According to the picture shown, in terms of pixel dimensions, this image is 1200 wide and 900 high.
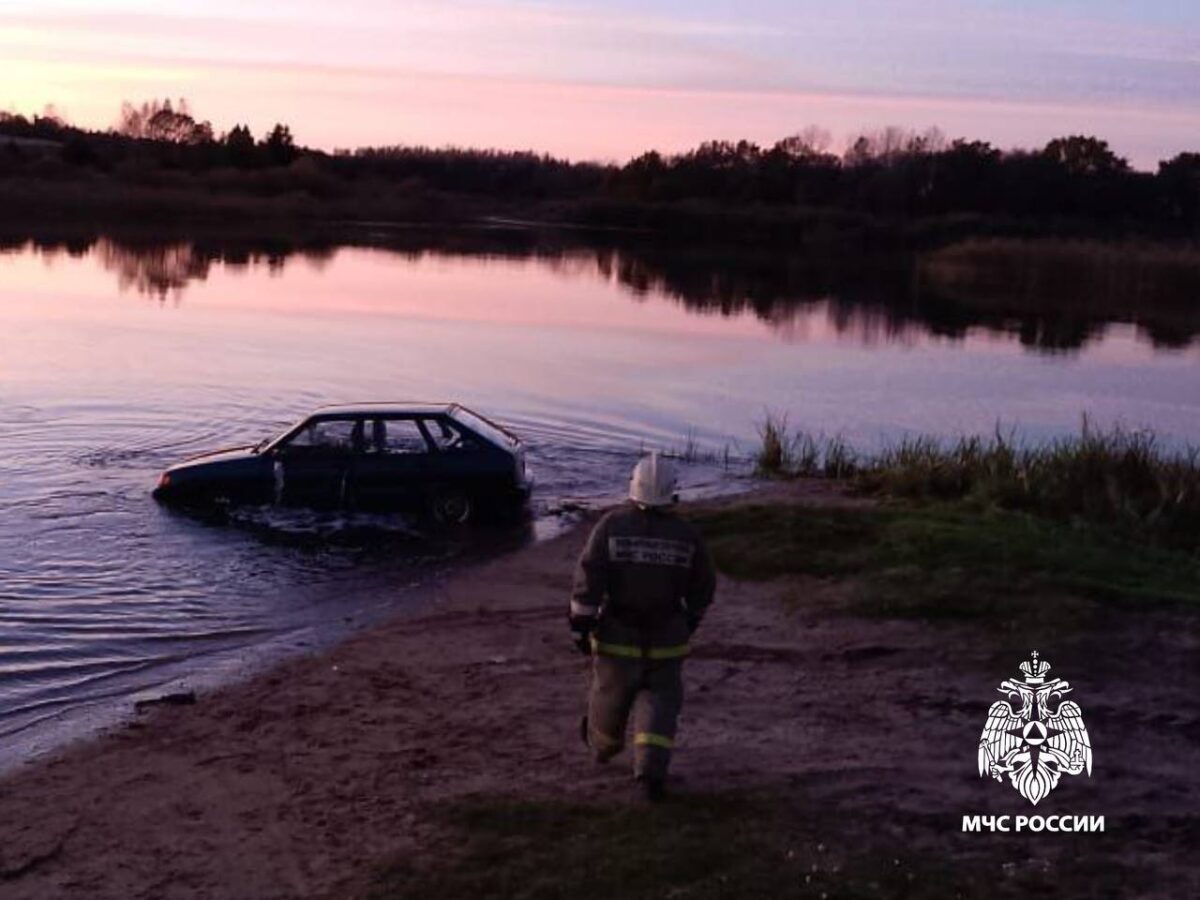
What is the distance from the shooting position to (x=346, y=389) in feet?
93.9

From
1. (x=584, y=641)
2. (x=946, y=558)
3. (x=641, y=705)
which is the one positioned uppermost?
(x=584, y=641)

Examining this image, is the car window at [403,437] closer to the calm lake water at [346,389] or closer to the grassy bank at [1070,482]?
the calm lake water at [346,389]

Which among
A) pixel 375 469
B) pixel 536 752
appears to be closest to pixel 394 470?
pixel 375 469

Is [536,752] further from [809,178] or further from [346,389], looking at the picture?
[809,178]

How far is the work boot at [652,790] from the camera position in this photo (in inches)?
312

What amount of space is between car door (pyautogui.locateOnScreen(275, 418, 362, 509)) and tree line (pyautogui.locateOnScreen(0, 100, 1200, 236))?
81013 millimetres

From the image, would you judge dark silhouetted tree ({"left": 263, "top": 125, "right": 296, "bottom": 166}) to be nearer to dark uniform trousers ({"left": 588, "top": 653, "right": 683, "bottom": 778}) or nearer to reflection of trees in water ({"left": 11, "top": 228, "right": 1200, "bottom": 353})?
reflection of trees in water ({"left": 11, "top": 228, "right": 1200, "bottom": 353})

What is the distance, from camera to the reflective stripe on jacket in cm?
793

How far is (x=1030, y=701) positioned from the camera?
9891mm

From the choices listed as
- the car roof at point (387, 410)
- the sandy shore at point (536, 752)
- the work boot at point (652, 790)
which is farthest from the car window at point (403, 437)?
the work boot at point (652, 790)

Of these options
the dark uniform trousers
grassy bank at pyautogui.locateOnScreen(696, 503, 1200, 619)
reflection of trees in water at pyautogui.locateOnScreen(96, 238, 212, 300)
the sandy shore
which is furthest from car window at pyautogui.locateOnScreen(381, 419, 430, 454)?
reflection of trees in water at pyautogui.locateOnScreen(96, 238, 212, 300)

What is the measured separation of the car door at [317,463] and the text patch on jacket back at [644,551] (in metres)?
9.66

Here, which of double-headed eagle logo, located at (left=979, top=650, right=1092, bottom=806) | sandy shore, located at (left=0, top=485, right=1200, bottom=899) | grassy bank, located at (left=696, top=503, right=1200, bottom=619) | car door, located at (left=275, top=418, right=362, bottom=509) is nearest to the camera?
sandy shore, located at (left=0, top=485, right=1200, bottom=899)

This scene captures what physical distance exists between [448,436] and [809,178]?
333ft
